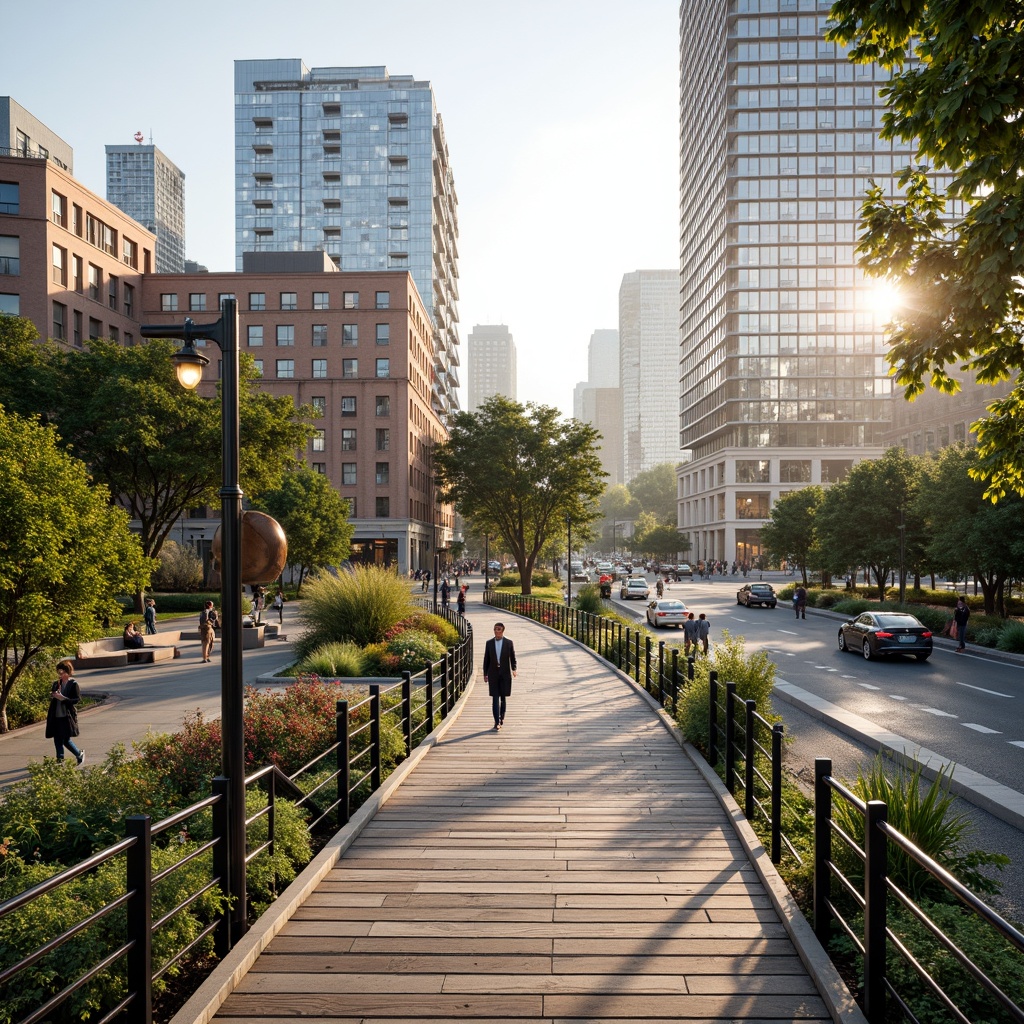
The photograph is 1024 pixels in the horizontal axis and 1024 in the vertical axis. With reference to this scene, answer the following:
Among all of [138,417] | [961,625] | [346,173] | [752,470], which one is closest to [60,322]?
[138,417]

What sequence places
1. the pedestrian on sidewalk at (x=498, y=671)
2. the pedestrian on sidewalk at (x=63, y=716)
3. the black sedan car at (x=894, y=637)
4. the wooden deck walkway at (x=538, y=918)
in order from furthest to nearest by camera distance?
the black sedan car at (x=894, y=637), the pedestrian on sidewalk at (x=498, y=671), the pedestrian on sidewalk at (x=63, y=716), the wooden deck walkway at (x=538, y=918)

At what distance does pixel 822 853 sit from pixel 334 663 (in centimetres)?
1486

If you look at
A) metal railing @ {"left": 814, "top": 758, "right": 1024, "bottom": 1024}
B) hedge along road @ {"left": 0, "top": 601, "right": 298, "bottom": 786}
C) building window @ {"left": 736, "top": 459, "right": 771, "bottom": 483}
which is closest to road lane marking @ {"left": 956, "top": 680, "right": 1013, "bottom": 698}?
metal railing @ {"left": 814, "top": 758, "right": 1024, "bottom": 1024}

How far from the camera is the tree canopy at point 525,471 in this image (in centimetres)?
6272

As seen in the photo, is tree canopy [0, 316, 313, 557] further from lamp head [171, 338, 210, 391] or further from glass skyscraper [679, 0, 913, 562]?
glass skyscraper [679, 0, 913, 562]

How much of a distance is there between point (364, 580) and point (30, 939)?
59.8 feet

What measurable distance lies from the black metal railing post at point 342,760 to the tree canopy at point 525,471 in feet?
176

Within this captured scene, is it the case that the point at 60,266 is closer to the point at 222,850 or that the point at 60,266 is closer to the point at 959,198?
the point at 959,198

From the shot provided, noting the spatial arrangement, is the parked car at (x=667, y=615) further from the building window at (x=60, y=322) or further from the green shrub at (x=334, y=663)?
the building window at (x=60, y=322)

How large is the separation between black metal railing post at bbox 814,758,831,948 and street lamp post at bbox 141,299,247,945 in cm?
379

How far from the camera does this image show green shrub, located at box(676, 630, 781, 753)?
36.8 ft

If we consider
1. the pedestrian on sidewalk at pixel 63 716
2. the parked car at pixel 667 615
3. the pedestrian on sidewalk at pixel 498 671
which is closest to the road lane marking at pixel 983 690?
the pedestrian on sidewalk at pixel 498 671

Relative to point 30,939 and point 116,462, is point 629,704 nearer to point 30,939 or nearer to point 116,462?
point 30,939

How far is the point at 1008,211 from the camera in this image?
7.09 meters
